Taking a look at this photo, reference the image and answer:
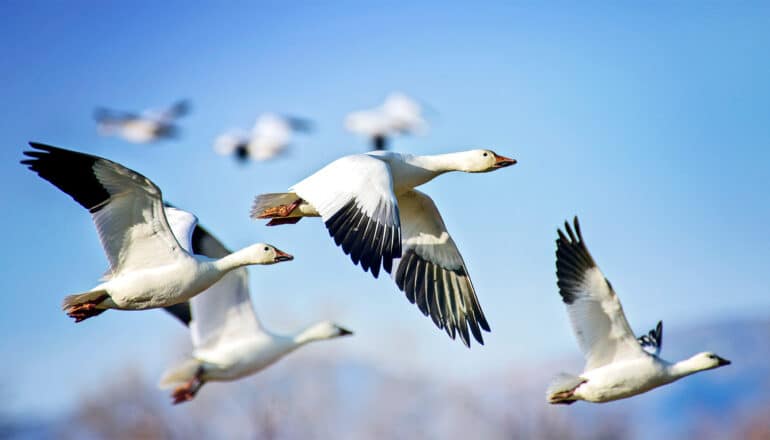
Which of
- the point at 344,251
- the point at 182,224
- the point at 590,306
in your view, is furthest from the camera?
the point at 182,224

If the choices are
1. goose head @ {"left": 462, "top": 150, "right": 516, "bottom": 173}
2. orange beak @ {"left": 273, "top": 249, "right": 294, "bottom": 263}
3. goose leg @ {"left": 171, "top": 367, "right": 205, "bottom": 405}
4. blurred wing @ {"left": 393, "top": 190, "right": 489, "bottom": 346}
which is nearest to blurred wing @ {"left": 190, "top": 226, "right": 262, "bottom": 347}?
goose leg @ {"left": 171, "top": 367, "right": 205, "bottom": 405}

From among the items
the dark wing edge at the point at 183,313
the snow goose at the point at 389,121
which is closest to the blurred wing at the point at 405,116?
the snow goose at the point at 389,121

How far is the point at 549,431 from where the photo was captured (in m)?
34.8

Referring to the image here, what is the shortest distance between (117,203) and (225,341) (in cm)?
321

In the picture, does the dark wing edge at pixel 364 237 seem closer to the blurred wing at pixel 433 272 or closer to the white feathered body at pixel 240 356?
the blurred wing at pixel 433 272

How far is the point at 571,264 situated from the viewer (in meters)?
7.68

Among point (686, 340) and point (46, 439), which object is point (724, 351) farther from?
point (46, 439)

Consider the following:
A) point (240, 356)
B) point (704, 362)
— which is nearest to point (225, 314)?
point (240, 356)

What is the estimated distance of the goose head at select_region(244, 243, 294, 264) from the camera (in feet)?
23.3

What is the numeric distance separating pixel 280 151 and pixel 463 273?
9126 mm

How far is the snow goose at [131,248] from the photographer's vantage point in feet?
21.2

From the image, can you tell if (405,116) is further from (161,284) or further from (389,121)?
(161,284)

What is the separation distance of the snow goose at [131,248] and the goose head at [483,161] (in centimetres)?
179

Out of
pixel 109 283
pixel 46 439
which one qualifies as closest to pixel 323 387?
pixel 46 439
